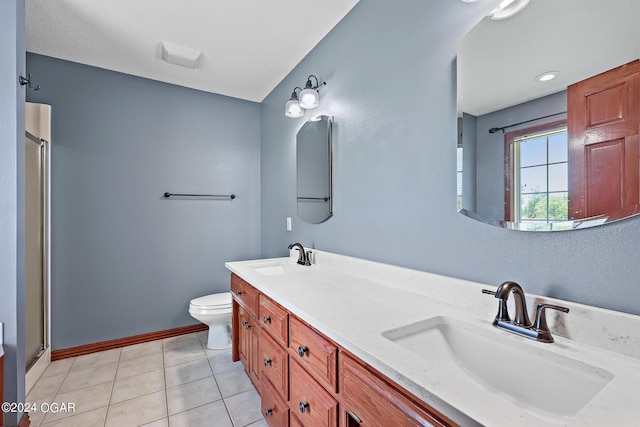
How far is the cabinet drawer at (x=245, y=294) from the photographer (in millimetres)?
1622

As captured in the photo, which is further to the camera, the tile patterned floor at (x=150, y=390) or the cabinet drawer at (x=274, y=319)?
the tile patterned floor at (x=150, y=390)

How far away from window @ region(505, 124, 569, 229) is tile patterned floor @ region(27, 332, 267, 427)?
167 cm

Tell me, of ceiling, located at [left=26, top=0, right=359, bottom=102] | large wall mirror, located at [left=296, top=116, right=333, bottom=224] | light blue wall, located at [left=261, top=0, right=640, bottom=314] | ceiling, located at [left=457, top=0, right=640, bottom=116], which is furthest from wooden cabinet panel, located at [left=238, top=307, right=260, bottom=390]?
ceiling, located at [left=26, top=0, right=359, bottom=102]

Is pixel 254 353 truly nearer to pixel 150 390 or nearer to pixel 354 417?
pixel 150 390

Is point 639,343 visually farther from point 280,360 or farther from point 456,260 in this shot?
point 280,360

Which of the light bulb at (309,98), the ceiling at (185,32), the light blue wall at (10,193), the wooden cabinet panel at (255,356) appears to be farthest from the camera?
the light bulb at (309,98)

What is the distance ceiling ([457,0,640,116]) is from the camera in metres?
0.79

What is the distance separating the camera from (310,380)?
105 cm

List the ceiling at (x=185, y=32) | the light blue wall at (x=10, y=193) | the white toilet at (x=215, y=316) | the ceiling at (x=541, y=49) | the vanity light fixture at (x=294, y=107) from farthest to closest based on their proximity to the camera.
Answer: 1. the white toilet at (x=215, y=316)
2. the vanity light fixture at (x=294, y=107)
3. the ceiling at (x=185, y=32)
4. the light blue wall at (x=10, y=193)
5. the ceiling at (x=541, y=49)

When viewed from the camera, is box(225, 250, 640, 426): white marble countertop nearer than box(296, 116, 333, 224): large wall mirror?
Yes

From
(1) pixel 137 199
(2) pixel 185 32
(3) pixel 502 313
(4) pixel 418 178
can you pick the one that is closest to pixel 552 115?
(4) pixel 418 178

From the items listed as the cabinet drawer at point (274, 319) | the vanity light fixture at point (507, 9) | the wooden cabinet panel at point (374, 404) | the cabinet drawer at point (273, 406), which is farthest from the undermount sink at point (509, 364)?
the vanity light fixture at point (507, 9)

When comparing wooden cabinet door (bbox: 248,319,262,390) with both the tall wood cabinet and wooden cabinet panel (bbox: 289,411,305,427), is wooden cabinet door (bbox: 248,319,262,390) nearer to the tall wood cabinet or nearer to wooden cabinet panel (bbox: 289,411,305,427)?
the tall wood cabinet

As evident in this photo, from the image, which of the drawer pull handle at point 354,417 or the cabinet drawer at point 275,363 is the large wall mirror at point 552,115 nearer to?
the drawer pull handle at point 354,417
